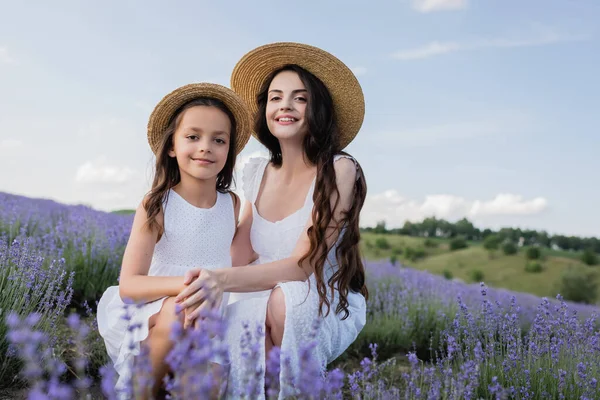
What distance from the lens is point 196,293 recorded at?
2246 millimetres

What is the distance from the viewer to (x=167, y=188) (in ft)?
9.06

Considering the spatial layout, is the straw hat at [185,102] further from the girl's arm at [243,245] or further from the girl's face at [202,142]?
the girl's arm at [243,245]

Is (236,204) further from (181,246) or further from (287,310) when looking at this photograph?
(287,310)

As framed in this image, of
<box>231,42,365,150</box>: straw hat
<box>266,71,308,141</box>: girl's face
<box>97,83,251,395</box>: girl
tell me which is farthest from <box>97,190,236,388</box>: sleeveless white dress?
<box>231,42,365,150</box>: straw hat

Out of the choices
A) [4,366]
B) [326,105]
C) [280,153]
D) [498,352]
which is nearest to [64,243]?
[4,366]

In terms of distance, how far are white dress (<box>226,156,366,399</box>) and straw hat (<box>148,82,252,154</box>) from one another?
0.46m

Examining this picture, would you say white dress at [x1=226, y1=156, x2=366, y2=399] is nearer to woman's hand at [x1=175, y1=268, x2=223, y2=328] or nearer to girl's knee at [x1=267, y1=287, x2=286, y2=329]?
girl's knee at [x1=267, y1=287, x2=286, y2=329]

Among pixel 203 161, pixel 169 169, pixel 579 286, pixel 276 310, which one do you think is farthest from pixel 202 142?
pixel 579 286

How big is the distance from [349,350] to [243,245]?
1.54m

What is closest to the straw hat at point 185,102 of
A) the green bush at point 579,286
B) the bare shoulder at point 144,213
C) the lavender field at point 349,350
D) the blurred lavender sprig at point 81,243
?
the bare shoulder at point 144,213

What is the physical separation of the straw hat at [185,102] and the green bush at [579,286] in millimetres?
9652

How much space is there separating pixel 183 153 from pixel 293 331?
94 cm

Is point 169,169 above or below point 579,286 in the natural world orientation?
above

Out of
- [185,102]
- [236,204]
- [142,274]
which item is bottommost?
[142,274]
